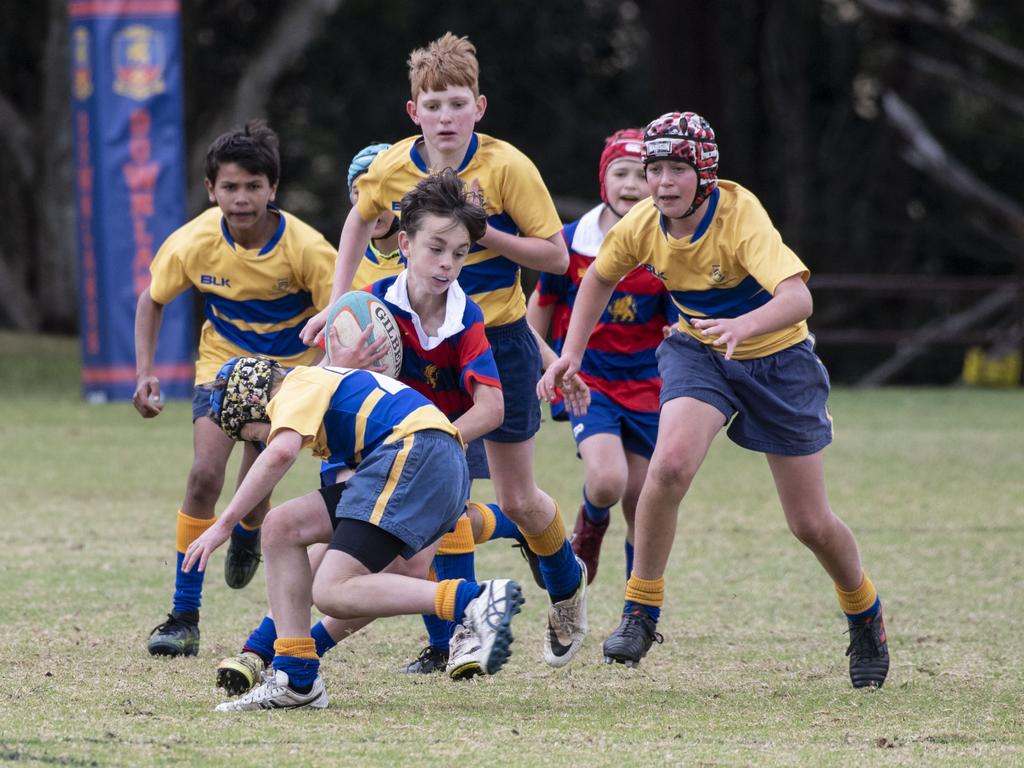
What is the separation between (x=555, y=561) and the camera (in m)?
5.21

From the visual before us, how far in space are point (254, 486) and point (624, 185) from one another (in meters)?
2.61

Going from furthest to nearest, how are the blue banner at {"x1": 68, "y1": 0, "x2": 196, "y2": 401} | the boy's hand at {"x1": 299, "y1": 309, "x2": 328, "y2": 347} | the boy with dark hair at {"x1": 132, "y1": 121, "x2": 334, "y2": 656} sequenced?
the blue banner at {"x1": 68, "y1": 0, "x2": 196, "y2": 401}
the boy with dark hair at {"x1": 132, "y1": 121, "x2": 334, "y2": 656}
the boy's hand at {"x1": 299, "y1": 309, "x2": 328, "y2": 347}

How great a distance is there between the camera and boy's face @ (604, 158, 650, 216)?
6199 millimetres

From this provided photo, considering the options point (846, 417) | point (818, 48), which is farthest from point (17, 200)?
point (846, 417)

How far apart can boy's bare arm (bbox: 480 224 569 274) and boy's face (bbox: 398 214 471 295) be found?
335 millimetres

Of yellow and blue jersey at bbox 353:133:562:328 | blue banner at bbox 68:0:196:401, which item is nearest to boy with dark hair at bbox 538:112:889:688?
yellow and blue jersey at bbox 353:133:562:328

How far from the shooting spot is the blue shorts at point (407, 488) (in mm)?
4160

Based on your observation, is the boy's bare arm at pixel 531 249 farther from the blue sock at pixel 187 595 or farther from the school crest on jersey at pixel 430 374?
the blue sock at pixel 187 595

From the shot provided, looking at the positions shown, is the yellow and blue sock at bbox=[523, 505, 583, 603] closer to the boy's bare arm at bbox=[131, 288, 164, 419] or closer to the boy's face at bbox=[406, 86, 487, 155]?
the boy's face at bbox=[406, 86, 487, 155]

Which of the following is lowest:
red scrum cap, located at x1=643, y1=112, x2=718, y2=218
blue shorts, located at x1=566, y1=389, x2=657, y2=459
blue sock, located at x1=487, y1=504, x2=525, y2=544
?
blue sock, located at x1=487, y1=504, x2=525, y2=544

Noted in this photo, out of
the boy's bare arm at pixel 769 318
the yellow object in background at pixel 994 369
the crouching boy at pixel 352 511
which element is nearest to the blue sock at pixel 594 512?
the boy's bare arm at pixel 769 318

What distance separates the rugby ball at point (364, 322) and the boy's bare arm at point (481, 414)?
0.81ft

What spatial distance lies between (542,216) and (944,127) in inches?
914

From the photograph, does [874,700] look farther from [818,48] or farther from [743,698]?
[818,48]
